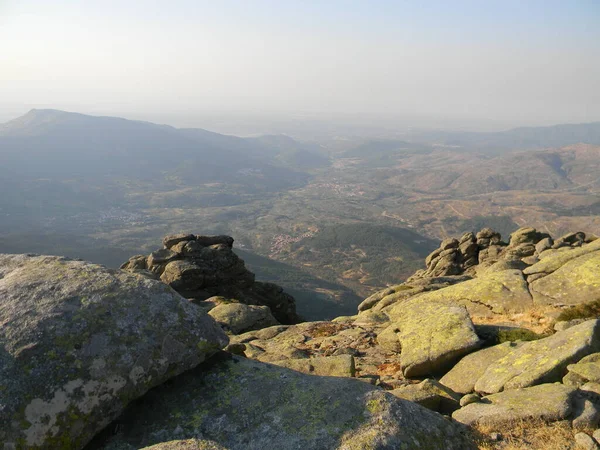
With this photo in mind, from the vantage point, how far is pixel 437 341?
19547 mm

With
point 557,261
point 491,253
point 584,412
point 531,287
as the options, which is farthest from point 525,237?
point 584,412

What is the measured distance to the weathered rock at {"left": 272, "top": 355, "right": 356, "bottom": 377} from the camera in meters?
15.7

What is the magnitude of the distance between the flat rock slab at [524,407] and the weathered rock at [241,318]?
2574 cm

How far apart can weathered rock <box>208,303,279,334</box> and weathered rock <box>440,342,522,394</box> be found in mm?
22258

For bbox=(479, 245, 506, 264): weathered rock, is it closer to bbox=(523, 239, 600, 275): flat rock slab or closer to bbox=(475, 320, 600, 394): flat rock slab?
bbox=(523, 239, 600, 275): flat rock slab

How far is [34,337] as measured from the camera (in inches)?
381

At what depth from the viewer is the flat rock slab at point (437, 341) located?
736 inches

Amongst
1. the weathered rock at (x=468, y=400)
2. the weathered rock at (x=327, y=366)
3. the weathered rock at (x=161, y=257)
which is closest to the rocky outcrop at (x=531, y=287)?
the weathered rock at (x=468, y=400)

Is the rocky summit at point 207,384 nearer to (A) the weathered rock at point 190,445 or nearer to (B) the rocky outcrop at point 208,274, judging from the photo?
(A) the weathered rock at point 190,445

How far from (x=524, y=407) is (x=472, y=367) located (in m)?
5.04

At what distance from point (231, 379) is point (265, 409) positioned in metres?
1.61

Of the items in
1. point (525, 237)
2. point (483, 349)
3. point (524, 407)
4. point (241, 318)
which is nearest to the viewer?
point (524, 407)

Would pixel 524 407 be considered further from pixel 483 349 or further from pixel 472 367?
pixel 483 349

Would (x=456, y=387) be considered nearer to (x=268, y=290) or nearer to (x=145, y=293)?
(x=145, y=293)
